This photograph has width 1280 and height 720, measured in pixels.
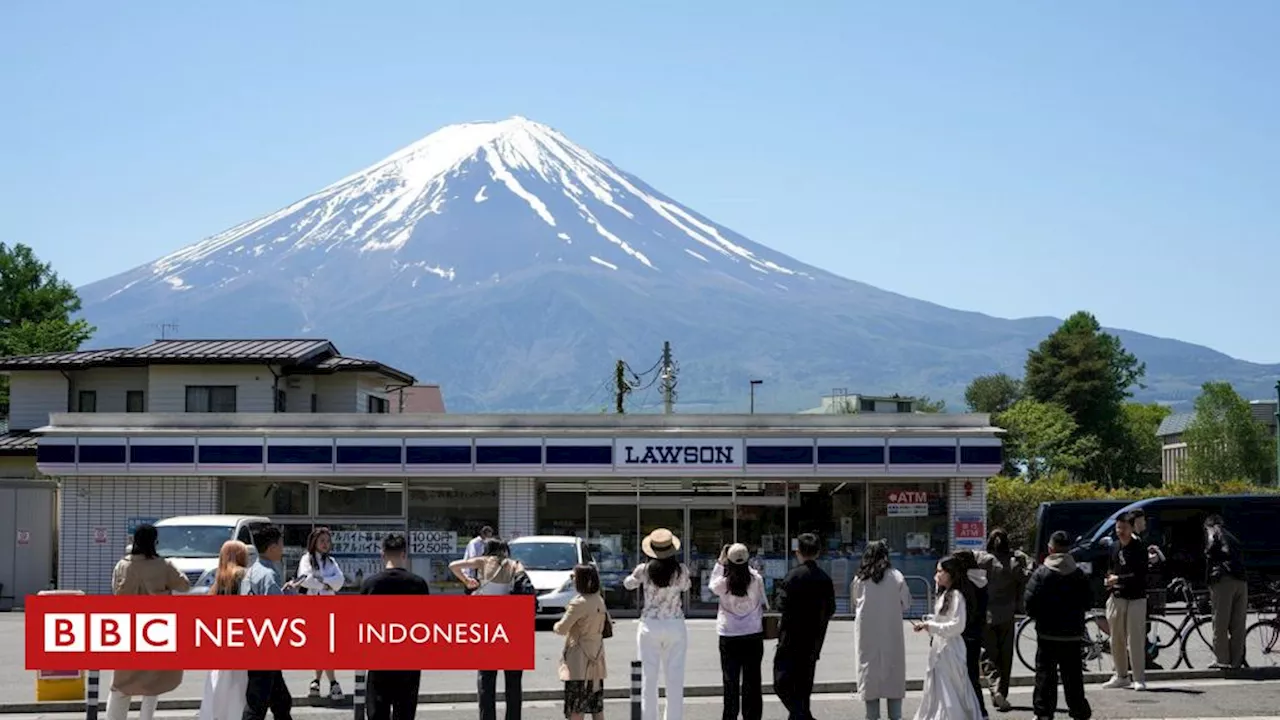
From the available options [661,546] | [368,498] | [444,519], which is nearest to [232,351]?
[368,498]

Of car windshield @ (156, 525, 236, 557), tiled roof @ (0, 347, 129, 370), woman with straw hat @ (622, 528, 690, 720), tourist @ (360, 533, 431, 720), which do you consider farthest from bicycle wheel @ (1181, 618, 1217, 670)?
tiled roof @ (0, 347, 129, 370)

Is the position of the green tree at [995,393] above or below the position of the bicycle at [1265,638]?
above

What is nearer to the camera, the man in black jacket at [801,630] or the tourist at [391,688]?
the tourist at [391,688]

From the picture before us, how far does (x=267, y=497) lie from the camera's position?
34.4 meters

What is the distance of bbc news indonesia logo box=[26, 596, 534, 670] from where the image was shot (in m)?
13.0

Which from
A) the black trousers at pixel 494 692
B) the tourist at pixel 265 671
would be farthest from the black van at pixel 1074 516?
the tourist at pixel 265 671

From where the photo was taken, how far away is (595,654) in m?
13.6

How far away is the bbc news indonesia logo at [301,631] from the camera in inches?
510

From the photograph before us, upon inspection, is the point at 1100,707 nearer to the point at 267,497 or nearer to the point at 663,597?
the point at 663,597

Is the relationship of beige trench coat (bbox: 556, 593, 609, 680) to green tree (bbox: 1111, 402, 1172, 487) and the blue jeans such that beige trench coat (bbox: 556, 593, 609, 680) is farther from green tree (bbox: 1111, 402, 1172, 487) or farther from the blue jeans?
green tree (bbox: 1111, 402, 1172, 487)

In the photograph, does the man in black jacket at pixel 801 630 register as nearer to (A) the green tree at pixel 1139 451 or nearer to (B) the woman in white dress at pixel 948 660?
(B) the woman in white dress at pixel 948 660

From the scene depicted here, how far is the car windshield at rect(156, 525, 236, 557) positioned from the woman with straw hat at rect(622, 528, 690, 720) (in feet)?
51.0

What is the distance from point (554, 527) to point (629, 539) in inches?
60.0

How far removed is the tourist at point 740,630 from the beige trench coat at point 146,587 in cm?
439
